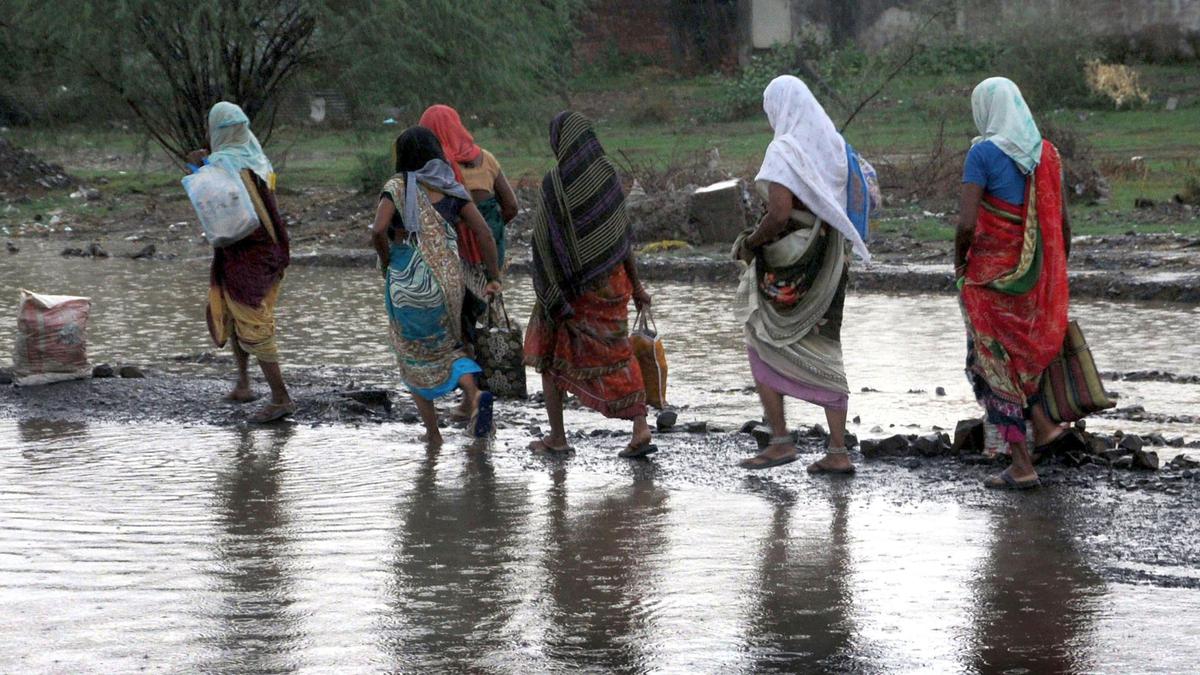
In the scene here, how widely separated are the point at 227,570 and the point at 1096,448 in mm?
3701

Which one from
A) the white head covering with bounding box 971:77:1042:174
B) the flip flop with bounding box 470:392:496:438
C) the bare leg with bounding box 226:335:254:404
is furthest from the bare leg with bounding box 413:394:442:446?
the white head covering with bounding box 971:77:1042:174

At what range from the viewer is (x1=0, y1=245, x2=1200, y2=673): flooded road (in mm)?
4398

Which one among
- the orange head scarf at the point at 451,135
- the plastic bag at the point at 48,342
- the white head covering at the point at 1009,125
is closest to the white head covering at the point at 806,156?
the white head covering at the point at 1009,125

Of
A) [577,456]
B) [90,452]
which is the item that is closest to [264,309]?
[90,452]

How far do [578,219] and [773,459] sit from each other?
4.54 feet

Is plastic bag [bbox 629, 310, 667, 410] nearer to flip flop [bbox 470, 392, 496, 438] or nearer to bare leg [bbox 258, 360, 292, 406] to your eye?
flip flop [bbox 470, 392, 496, 438]

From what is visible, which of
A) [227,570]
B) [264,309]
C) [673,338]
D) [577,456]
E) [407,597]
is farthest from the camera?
[673,338]

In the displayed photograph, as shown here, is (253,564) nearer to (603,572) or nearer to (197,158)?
(603,572)

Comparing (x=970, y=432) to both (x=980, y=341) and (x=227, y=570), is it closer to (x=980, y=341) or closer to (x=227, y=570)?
(x=980, y=341)

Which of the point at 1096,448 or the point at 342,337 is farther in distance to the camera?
the point at 342,337

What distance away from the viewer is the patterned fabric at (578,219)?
7008mm

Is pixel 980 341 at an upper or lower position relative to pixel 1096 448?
upper

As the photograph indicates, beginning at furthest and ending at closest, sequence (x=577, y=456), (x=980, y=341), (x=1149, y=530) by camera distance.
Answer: (x=577, y=456), (x=980, y=341), (x=1149, y=530)

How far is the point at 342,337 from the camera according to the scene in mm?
11352
